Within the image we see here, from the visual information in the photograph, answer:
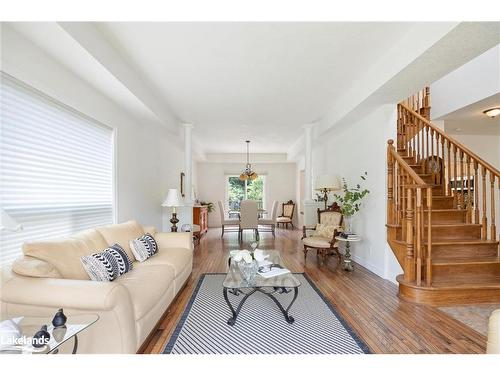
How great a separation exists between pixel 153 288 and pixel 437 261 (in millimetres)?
3200

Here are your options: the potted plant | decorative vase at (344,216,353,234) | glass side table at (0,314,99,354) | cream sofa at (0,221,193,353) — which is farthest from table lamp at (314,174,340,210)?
glass side table at (0,314,99,354)

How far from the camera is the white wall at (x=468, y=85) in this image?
3619 mm

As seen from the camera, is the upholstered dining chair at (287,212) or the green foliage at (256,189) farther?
the green foliage at (256,189)

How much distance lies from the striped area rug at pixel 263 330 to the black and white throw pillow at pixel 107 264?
0.74 metres

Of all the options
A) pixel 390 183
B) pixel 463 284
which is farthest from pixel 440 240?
pixel 390 183

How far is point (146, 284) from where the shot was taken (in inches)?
92.5

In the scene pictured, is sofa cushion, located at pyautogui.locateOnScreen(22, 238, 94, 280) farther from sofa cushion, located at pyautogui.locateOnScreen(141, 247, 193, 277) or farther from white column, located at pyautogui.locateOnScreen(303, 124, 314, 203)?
white column, located at pyautogui.locateOnScreen(303, 124, 314, 203)

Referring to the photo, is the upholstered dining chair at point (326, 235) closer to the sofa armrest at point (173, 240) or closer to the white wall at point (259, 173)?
the sofa armrest at point (173, 240)

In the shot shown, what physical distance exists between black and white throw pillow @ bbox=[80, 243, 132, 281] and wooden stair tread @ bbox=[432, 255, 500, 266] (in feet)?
11.1

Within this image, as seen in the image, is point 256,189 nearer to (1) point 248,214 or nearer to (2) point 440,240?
(1) point 248,214

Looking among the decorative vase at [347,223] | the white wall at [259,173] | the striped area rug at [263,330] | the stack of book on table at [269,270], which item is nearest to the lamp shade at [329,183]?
the decorative vase at [347,223]

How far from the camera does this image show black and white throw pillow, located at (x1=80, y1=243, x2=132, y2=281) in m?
2.29
